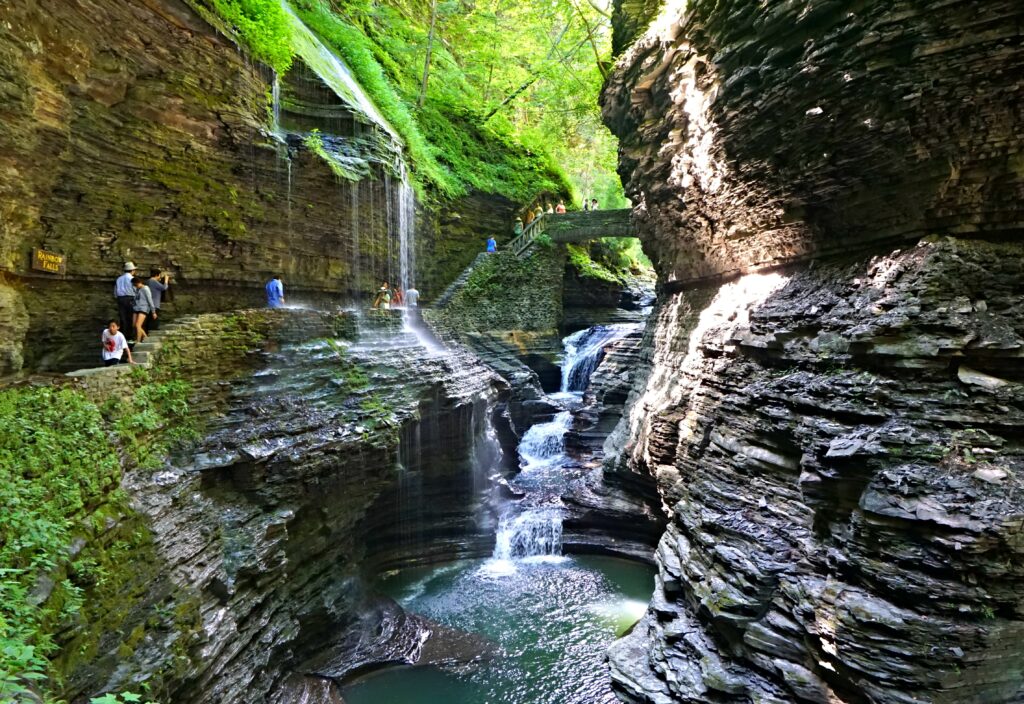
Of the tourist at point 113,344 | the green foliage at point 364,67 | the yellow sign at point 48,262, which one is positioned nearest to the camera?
the tourist at point 113,344

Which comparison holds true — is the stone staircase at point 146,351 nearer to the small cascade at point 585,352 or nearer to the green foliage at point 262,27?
the green foliage at point 262,27

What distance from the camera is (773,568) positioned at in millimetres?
7012

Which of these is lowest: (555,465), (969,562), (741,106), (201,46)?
(555,465)

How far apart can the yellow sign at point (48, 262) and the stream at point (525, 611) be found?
902cm

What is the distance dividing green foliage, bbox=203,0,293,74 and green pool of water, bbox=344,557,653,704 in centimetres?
1323

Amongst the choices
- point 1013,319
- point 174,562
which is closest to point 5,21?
point 174,562

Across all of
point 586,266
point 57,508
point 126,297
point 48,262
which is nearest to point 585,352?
point 586,266

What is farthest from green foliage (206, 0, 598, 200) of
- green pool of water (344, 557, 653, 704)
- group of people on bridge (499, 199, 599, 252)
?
green pool of water (344, 557, 653, 704)

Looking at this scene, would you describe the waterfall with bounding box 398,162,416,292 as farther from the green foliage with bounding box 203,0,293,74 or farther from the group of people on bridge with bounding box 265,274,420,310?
the green foliage with bounding box 203,0,293,74

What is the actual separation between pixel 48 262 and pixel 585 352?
17.7 metres

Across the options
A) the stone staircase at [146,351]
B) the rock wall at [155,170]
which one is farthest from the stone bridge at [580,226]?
the stone staircase at [146,351]

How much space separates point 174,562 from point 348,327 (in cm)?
613

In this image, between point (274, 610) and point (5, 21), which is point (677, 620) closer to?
point (274, 610)

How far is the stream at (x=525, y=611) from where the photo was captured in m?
8.86
